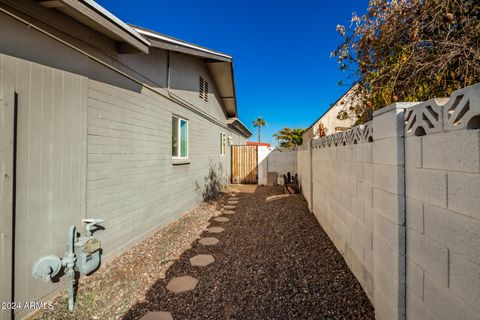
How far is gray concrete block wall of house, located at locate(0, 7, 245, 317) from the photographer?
2.18 meters

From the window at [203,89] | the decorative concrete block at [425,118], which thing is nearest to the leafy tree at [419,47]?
the decorative concrete block at [425,118]

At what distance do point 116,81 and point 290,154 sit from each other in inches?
370

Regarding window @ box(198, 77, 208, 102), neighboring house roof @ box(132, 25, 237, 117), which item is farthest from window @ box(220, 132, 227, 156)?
window @ box(198, 77, 208, 102)

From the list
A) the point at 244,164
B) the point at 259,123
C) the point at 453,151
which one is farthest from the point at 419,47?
the point at 259,123

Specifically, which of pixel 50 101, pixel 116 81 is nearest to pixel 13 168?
pixel 50 101

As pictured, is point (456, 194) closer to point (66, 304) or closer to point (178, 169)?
point (66, 304)

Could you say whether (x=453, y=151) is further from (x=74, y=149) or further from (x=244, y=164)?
(x=244, y=164)

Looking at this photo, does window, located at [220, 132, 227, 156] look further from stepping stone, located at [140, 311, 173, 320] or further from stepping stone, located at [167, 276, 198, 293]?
stepping stone, located at [140, 311, 173, 320]

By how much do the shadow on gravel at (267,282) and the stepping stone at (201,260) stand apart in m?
0.09

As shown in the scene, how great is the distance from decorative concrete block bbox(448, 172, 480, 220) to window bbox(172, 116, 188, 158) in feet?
16.8

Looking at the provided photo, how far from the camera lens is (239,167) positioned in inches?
487

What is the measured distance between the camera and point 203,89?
26.0 feet

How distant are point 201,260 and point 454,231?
Answer: 121 inches

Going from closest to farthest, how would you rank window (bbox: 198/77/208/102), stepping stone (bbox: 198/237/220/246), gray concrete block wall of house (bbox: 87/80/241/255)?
gray concrete block wall of house (bbox: 87/80/241/255)
stepping stone (bbox: 198/237/220/246)
window (bbox: 198/77/208/102)
